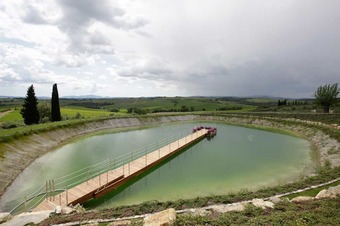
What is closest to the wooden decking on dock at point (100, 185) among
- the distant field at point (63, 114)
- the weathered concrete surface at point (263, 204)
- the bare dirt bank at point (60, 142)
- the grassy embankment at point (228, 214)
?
the grassy embankment at point (228, 214)

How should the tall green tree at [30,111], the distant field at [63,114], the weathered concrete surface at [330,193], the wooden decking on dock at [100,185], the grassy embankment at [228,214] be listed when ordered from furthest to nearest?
the distant field at [63,114] → the tall green tree at [30,111] → the wooden decking on dock at [100,185] → the weathered concrete surface at [330,193] → the grassy embankment at [228,214]

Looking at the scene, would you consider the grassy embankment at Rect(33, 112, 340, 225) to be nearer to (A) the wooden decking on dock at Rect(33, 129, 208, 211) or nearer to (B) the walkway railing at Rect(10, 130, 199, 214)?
(A) the wooden decking on dock at Rect(33, 129, 208, 211)

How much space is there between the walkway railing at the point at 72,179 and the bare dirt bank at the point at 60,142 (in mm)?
2358

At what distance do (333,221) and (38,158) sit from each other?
2209 centimetres

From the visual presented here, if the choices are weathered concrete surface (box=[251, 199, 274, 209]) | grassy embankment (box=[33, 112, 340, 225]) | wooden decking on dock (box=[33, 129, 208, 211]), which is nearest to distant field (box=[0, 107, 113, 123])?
wooden decking on dock (box=[33, 129, 208, 211])

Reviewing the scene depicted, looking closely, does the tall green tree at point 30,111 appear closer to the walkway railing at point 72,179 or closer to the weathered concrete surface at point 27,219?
the walkway railing at point 72,179

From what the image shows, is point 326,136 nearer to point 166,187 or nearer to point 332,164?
point 332,164

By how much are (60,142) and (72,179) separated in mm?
12933

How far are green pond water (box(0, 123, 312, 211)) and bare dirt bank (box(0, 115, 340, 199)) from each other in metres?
0.87

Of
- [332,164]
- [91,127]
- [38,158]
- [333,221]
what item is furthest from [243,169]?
[91,127]

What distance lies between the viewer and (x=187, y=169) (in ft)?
57.8

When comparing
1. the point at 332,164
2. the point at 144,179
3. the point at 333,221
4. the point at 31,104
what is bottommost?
the point at 144,179

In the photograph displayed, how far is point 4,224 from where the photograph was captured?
8211 millimetres

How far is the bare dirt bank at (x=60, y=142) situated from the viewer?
1619cm
